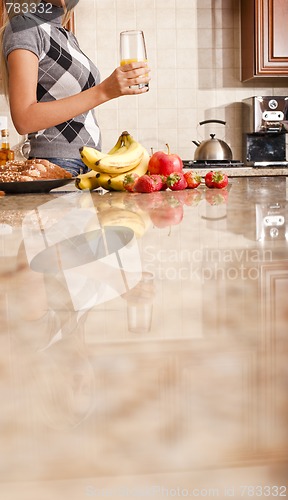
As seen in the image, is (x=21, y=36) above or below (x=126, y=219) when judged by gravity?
above

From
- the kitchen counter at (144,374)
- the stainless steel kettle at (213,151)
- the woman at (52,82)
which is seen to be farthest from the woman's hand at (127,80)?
the stainless steel kettle at (213,151)

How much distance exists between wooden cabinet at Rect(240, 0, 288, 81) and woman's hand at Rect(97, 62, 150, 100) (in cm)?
200

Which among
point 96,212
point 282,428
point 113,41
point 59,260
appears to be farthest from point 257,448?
point 113,41

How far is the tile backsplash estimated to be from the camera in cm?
371

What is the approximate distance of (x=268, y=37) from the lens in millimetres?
3520

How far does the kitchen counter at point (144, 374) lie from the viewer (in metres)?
0.17

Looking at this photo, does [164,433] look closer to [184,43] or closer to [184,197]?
[184,197]

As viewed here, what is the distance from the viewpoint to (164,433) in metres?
0.19

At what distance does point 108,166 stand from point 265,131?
228cm

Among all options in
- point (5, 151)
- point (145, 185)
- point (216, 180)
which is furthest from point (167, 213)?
point (5, 151)

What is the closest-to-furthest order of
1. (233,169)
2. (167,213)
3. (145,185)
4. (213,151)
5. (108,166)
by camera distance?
1. (167,213)
2. (145,185)
3. (108,166)
4. (233,169)
5. (213,151)

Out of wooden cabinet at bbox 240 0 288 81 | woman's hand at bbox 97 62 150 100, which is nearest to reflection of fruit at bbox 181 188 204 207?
woman's hand at bbox 97 62 150 100

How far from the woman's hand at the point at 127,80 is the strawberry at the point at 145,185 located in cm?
31

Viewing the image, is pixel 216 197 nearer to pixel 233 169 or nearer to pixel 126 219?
pixel 126 219
